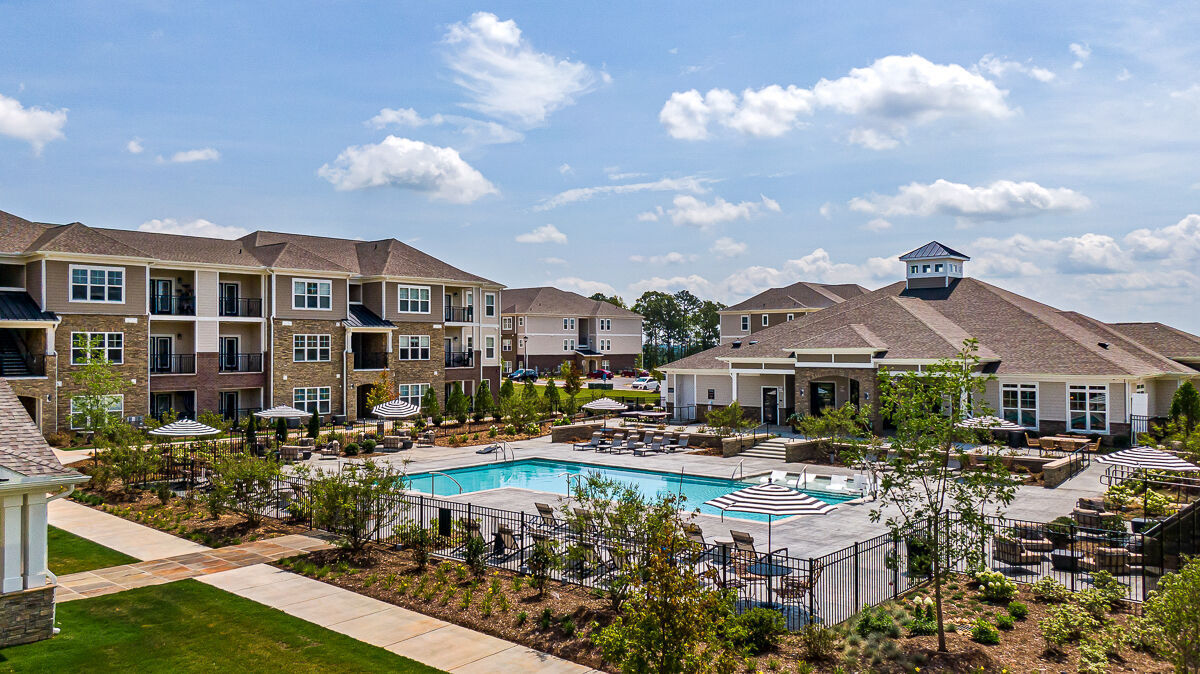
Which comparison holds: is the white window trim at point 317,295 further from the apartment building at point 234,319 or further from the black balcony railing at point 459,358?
the black balcony railing at point 459,358

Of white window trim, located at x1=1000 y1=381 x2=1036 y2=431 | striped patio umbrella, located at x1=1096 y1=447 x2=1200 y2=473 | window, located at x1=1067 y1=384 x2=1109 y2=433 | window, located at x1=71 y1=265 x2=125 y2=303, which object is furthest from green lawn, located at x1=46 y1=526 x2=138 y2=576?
window, located at x1=1067 y1=384 x2=1109 y2=433

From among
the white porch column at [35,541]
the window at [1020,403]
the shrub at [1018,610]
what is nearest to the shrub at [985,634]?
the shrub at [1018,610]

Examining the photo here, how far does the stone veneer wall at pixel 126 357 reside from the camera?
3403 cm

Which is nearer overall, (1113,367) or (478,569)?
(478,569)

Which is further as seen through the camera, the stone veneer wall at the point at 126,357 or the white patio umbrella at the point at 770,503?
the stone veneer wall at the point at 126,357

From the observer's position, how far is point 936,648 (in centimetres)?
1112

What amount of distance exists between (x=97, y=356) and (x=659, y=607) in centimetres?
3295

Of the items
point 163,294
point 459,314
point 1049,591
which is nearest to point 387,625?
point 1049,591

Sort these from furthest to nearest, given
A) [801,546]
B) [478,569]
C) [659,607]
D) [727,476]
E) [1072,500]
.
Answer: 1. [727,476]
2. [1072,500]
3. [801,546]
4. [478,569]
5. [659,607]

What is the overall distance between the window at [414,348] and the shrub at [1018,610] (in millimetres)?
38440

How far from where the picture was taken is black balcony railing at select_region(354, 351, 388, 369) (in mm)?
45541

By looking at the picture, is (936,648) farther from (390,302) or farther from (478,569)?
(390,302)

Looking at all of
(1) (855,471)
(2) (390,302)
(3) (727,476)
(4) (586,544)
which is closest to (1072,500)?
(1) (855,471)

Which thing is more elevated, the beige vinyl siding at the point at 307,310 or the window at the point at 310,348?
the beige vinyl siding at the point at 307,310
